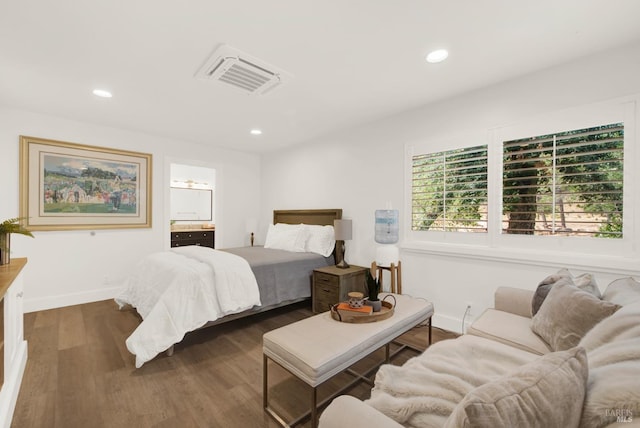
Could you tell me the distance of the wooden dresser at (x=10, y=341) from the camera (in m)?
1.57

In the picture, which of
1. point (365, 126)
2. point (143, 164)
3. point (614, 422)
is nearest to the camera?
point (614, 422)

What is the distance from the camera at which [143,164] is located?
13.8 ft

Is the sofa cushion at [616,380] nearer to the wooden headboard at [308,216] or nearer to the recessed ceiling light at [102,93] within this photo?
the wooden headboard at [308,216]

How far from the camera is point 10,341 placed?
1.79 meters

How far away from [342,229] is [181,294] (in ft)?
6.49

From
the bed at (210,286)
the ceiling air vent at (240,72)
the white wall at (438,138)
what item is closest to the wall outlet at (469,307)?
the white wall at (438,138)

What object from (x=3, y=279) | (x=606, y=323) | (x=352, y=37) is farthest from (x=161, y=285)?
(x=606, y=323)

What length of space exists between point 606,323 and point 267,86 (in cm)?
280

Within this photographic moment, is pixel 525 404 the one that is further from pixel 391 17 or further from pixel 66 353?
pixel 66 353

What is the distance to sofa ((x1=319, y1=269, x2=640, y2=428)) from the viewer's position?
2.19 feet

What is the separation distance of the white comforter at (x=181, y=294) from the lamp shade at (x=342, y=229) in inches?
48.4

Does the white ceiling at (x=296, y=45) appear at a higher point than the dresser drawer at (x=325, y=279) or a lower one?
higher

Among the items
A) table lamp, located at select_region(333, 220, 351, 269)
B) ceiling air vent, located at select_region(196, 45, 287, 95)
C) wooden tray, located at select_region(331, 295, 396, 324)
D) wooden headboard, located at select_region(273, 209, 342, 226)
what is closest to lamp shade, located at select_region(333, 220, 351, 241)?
table lamp, located at select_region(333, 220, 351, 269)

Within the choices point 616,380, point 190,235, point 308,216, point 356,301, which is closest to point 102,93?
point 308,216
